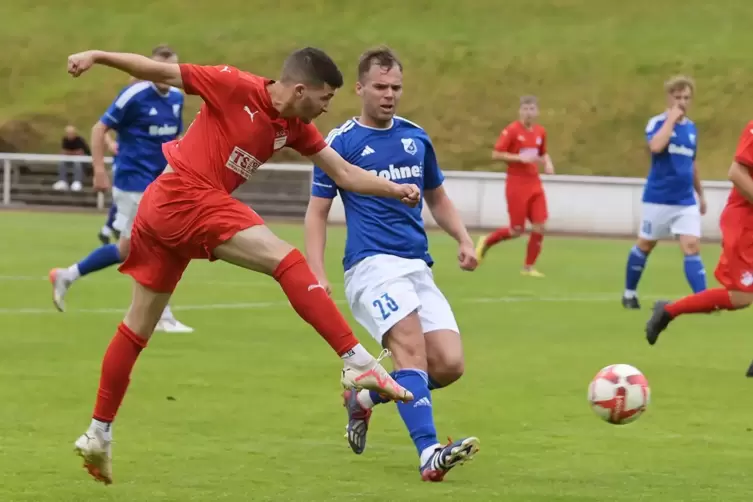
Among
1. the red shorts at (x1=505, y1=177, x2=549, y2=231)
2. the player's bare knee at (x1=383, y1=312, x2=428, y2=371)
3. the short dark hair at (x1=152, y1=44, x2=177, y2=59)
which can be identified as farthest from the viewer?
the red shorts at (x1=505, y1=177, x2=549, y2=231)

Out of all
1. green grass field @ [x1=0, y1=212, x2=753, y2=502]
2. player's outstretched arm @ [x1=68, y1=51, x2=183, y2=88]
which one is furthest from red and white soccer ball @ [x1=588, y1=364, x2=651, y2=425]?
player's outstretched arm @ [x1=68, y1=51, x2=183, y2=88]

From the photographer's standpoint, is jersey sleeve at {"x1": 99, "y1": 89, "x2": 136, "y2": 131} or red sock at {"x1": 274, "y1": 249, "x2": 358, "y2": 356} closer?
red sock at {"x1": 274, "y1": 249, "x2": 358, "y2": 356}

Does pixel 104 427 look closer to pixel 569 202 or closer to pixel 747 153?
pixel 747 153

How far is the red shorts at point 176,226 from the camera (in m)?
5.79

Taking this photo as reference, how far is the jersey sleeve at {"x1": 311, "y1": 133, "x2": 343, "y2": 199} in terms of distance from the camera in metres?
6.75

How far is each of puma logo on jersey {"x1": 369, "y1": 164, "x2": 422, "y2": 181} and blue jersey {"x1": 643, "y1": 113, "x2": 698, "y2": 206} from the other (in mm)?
7636

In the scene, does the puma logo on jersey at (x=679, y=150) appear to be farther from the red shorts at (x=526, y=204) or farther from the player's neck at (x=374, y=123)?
the player's neck at (x=374, y=123)

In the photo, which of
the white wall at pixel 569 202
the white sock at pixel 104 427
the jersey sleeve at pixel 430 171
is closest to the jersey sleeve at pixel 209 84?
the jersey sleeve at pixel 430 171

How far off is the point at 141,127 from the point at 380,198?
4984 millimetres

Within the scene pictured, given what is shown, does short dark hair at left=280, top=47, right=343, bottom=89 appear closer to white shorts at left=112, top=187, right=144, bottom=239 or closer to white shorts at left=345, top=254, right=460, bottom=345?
white shorts at left=345, top=254, right=460, bottom=345

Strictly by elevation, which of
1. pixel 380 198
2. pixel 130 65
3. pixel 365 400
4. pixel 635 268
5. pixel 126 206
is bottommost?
pixel 635 268

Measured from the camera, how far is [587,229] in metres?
28.4

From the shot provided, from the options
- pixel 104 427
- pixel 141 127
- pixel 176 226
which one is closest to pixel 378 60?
pixel 176 226

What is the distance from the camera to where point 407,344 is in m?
6.40
